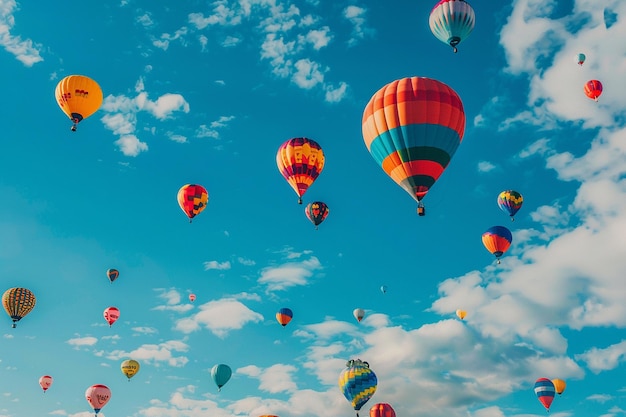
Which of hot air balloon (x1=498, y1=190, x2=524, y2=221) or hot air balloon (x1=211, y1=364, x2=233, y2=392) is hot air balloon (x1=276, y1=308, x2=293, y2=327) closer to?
hot air balloon (x1=211, y1=364, x2=233, y2=392)

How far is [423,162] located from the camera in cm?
3066

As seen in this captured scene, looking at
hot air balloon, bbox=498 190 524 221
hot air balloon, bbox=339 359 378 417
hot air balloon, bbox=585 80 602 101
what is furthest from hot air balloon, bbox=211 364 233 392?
hot air balloon, bbox=585 80 602 101

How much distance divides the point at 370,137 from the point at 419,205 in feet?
14.2

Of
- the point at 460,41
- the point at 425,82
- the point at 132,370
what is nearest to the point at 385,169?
the point at 425,82

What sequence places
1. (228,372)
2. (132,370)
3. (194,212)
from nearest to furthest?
(194,212), (228,372), (132,370)

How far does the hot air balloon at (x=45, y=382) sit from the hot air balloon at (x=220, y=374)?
20.2 metres

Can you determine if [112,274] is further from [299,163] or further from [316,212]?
[299,163]

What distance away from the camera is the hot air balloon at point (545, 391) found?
214 feet

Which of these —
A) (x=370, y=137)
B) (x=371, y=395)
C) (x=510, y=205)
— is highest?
(x=510, y=205)

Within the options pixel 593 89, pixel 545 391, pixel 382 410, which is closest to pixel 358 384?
pixel 382 410

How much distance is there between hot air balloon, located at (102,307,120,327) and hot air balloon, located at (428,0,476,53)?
41662 millimetres

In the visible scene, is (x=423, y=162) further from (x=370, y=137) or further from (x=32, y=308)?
(x=32, y=308)

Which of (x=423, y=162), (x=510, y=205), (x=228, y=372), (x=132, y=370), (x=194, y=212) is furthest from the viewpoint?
(x=132, y=370)

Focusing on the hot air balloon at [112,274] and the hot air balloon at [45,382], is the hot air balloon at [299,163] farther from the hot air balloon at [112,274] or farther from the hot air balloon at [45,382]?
the hot air balloon at [45,382]
